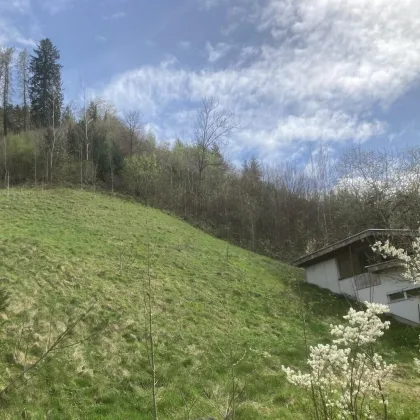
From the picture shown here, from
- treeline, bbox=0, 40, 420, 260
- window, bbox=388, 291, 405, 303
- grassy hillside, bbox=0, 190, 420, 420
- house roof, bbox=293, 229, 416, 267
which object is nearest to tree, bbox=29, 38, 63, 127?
treeline, bbox=0, 40, 420, 260

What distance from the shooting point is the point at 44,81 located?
5688cm

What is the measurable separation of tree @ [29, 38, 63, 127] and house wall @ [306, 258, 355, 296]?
4124 cm

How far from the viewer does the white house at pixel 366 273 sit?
63.5 ft

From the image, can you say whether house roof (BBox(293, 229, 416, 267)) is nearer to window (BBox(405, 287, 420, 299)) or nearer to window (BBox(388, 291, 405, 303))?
window (BBox(405, 287, 420, 299))

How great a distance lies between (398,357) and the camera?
15.2m

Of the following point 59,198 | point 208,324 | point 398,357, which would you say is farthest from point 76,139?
point 398,357

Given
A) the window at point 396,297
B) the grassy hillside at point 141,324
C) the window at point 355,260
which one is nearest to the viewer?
the grassy hillside at point 141,324

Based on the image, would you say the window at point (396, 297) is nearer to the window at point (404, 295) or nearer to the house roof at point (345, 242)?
the window at point (404, 295)

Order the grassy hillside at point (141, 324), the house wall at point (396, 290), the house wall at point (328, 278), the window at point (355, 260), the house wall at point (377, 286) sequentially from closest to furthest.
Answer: the grassy hillside at point (141, 324), the house wall at point (396, 290), the house wall at point (377, 286), the window at point (355, 260), the house wall at point (328, 278)

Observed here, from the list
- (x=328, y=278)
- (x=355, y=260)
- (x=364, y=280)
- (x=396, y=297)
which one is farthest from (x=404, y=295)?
(x=328, y=278)

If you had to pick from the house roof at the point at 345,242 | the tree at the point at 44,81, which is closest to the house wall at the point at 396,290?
the house roof at the point at 345,242

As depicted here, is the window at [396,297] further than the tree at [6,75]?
No

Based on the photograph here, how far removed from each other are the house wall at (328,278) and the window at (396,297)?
7.90 ft

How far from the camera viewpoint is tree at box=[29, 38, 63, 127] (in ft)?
181
